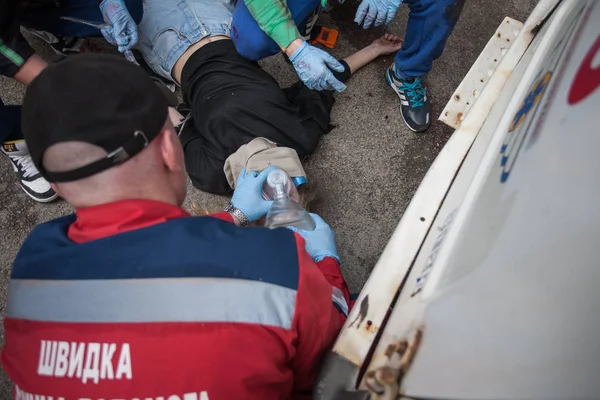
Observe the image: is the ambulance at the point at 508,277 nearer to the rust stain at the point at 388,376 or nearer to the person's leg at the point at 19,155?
the rust stain at the point at 388,376

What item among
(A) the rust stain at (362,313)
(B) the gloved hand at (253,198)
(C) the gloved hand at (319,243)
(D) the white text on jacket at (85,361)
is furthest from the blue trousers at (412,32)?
(D) the white text on jacket at (85,361)

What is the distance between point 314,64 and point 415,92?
1.72ft

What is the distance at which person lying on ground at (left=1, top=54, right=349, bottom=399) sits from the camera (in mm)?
858

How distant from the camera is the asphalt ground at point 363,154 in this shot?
1958 mm

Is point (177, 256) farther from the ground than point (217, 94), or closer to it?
farther from the ground

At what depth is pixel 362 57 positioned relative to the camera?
7.24ft

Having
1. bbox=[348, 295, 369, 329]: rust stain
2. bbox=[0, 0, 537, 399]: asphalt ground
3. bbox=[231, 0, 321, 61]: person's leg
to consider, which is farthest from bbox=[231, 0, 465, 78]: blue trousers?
bbox=[348, 295, 369, 329]: rust stain

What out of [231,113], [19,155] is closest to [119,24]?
[231,113]

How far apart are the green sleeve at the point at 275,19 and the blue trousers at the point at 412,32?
68 mm

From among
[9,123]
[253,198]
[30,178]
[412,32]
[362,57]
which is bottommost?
[30,178]

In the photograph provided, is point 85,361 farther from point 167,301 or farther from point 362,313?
point 362,313

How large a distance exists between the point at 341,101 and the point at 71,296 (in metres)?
1.57

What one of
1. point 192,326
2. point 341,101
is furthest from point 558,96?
point 341,101

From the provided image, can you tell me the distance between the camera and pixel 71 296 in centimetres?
91
